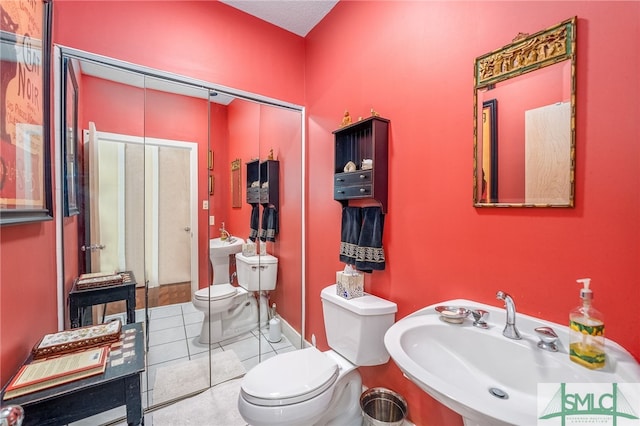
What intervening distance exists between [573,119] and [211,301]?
7.47 feet

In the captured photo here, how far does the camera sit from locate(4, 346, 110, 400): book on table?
0.84 meters

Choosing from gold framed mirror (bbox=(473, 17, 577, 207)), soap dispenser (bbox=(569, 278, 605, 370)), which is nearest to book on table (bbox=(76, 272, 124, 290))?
gold framed mirror (bbox=(473, 17, 577, 207))

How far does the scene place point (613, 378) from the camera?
74 centimetres

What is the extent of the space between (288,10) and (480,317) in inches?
87.4

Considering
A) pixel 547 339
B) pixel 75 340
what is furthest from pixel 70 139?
pixel 547 339

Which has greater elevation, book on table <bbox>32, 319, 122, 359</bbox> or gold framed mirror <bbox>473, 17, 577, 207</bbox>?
gold framed mirror <bbox>473, 17, 577, 207</bbox>

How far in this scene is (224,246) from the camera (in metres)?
2.21

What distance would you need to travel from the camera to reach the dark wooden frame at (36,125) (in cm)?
82

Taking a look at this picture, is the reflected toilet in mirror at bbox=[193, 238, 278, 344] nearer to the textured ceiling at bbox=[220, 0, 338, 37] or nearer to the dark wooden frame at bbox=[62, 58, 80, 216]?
the dark wooden frame at bbox=[62, 58, 80, 216]

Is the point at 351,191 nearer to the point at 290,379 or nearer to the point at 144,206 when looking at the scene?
the point at 290,379

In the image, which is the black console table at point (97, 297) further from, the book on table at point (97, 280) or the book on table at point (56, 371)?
the book on table at point (56, 371)

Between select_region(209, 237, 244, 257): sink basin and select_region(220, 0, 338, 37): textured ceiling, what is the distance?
1.70 meters

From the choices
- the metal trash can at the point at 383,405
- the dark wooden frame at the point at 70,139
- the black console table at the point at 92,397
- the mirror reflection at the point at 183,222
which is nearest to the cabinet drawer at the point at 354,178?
the mirror reflection at the point at 183,222

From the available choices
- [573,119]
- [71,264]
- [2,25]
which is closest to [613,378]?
[573,119]
